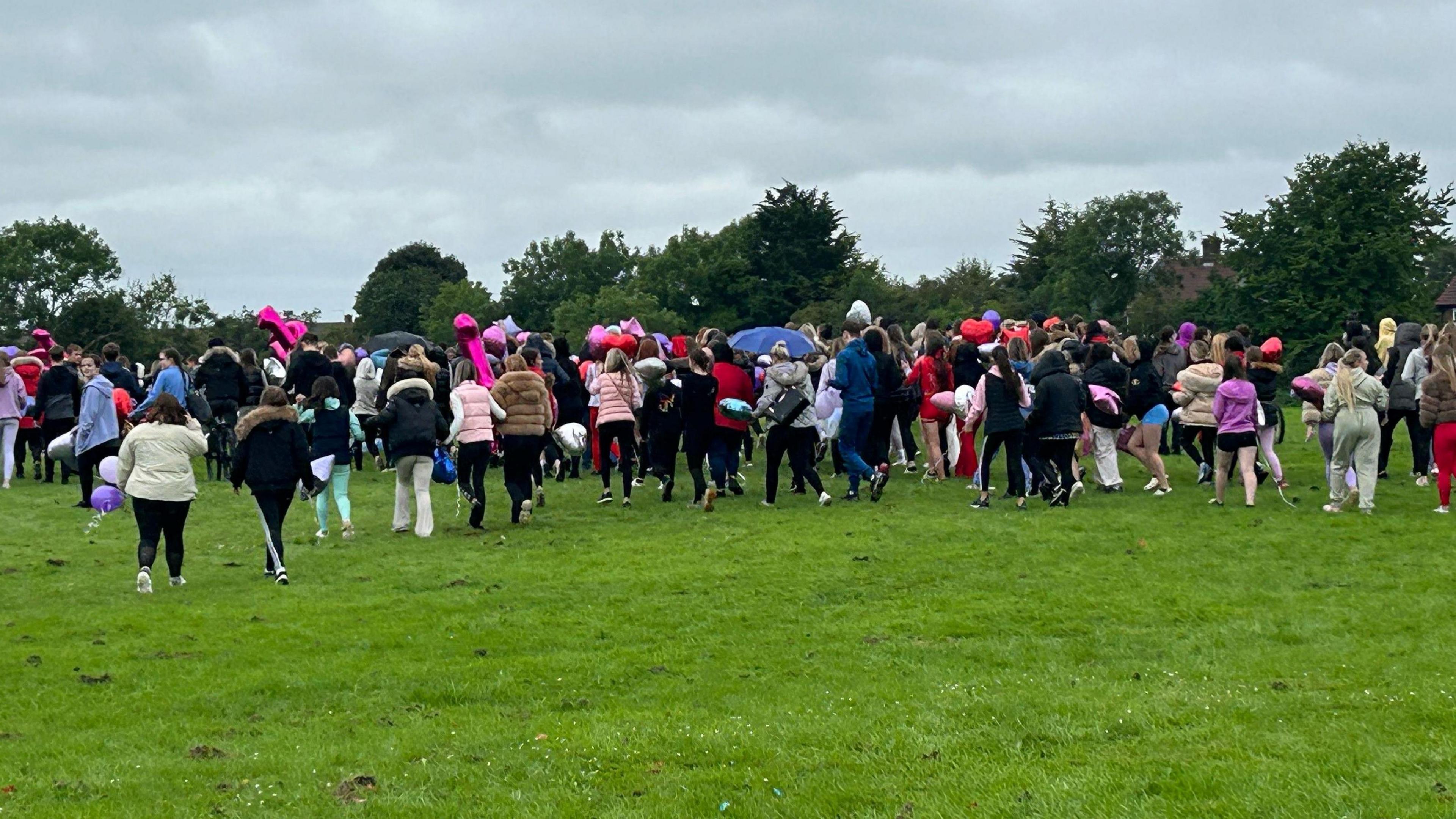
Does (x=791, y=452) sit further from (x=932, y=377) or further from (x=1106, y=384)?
(x=1106, y=384)

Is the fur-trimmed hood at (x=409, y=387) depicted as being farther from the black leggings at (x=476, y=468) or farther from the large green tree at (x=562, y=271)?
the large green tree at (x=562, y=271)

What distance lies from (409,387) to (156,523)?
11.9 feet

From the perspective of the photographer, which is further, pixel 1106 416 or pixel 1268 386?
pixel 1268 386

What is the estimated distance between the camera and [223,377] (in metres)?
24.1

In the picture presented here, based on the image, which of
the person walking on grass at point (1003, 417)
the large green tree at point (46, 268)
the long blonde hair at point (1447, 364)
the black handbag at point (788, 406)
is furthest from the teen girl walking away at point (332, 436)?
the large green tree at point (46, 268)

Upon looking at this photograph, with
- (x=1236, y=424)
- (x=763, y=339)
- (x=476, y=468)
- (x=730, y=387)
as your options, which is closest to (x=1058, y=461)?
(x=1236, y=424)

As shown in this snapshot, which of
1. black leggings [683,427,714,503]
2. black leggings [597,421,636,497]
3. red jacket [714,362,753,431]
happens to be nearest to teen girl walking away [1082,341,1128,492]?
red jacket [714,362,753,431]

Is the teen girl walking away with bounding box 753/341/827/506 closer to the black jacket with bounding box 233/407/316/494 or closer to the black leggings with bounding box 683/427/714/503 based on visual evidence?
the black leggings with bounding box 683/427/714/503

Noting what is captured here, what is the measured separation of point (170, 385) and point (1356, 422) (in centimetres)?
1577

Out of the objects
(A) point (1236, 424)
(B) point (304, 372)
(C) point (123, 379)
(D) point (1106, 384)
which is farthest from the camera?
(C) point (123, 379)

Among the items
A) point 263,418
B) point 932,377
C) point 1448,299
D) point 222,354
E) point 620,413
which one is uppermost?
point 1448,299

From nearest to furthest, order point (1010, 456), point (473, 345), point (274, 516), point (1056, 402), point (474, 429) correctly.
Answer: point (274, 516), point (1056, 402), point (474, 429), point (1010, 456), point (473, 345)

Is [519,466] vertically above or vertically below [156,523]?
above

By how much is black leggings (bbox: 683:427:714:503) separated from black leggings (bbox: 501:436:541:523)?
194 cm
